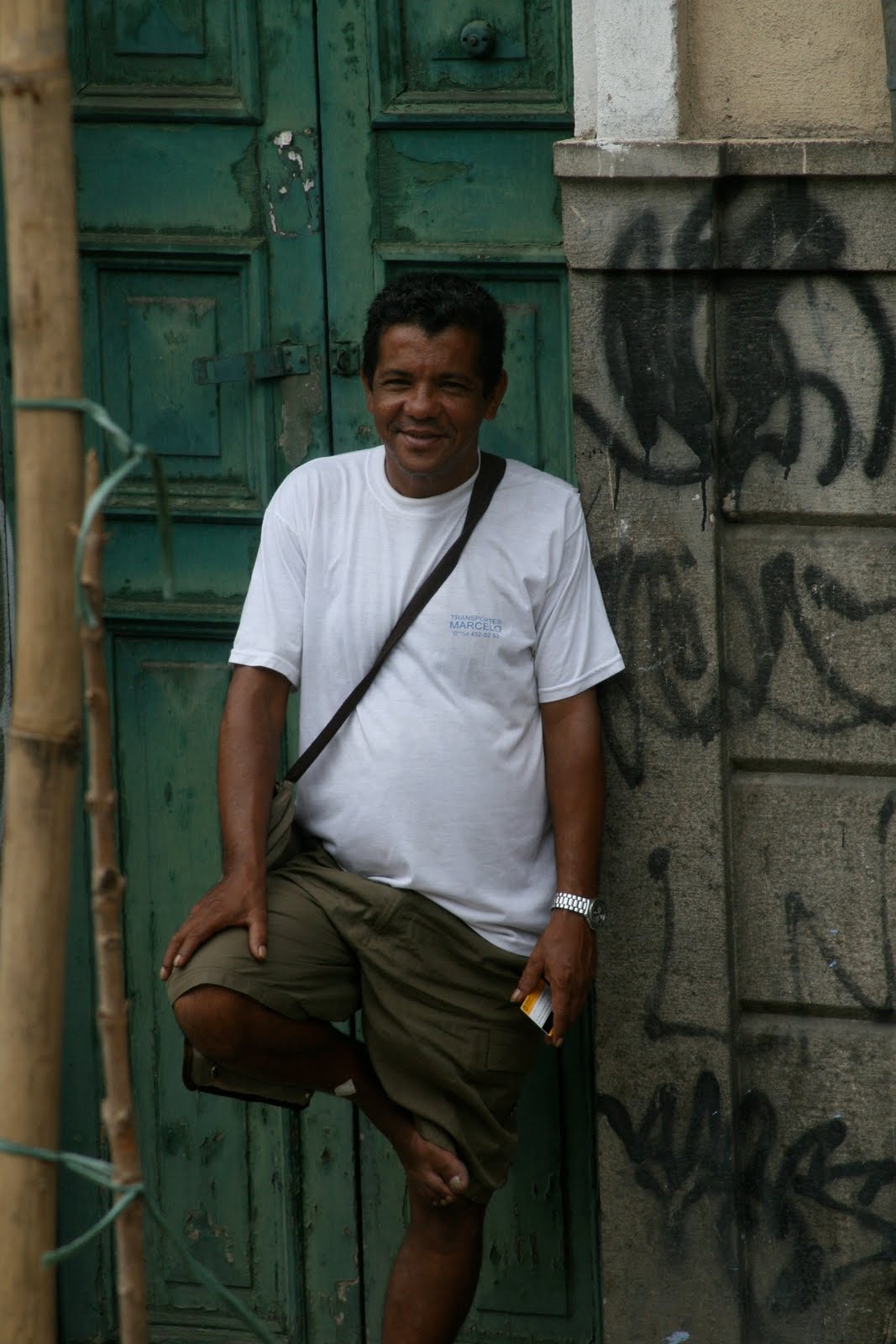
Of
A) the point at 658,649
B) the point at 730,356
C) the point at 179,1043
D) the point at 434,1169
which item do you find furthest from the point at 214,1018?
the point at 730,356

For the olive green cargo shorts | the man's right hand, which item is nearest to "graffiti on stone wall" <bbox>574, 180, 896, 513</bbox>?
the olive green cargo shorts

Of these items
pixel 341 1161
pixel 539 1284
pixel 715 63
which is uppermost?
pixel 715 63

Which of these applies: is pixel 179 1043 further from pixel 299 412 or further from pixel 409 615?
pixel 299 412

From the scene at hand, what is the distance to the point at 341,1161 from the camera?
14.2 ft

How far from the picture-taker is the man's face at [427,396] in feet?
11.5

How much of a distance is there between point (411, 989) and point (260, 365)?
138cm

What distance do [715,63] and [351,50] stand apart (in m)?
0.79

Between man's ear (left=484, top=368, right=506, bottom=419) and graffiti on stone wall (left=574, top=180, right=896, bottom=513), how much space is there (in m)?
0.16

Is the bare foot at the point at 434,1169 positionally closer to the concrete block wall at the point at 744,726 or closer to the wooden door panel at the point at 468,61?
the concrete block wall at the point at 744,726

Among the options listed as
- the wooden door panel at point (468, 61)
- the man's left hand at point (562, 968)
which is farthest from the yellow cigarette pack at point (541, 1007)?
the wooden door panel at point (468, 61)

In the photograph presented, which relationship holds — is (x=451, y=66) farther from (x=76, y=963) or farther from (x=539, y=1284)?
(x=539, y=1284)

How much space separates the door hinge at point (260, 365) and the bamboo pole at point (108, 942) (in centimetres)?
186

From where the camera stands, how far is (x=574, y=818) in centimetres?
363

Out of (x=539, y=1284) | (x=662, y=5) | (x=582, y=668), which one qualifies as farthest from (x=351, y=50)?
(x=539, y=1284)
